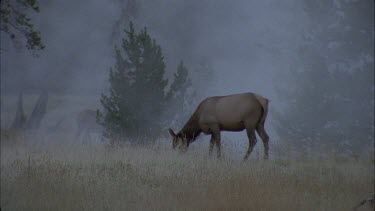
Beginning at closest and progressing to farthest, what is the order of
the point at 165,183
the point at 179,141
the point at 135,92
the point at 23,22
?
the point at 23,22
the point at 165,183
the point at 179,141
the point at 135,92

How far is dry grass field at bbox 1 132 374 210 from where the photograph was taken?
7008 mm

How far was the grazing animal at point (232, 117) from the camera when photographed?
12.0 meters

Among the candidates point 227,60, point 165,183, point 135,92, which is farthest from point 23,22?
point 227,60

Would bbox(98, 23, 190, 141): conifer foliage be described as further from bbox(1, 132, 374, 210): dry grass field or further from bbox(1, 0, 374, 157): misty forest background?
bbox(1, 132, 374, 210): dry grass field

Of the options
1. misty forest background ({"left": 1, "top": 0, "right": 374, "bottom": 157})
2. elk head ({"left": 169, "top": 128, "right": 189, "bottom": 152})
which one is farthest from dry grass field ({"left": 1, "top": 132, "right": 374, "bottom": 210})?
misty forest background ({"left": 1, "top": 0, "right": 374, "bottom": 157})

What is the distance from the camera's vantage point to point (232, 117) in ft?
40.3

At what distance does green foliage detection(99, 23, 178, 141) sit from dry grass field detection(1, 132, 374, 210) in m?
3.23

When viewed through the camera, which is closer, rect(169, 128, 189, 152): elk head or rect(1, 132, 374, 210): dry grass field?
rect(1, 132, 374, 210): dry grass field

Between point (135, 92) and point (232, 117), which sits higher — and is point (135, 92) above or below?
above

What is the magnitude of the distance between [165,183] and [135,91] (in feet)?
21.2

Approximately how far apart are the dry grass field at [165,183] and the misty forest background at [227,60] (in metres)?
5.12

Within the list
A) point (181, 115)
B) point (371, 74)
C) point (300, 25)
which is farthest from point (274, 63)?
point (181, 115)

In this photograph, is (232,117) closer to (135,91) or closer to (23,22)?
(135,91)

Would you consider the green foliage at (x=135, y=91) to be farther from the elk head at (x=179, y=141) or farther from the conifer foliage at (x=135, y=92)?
the elk head at (x=179, y=141)
